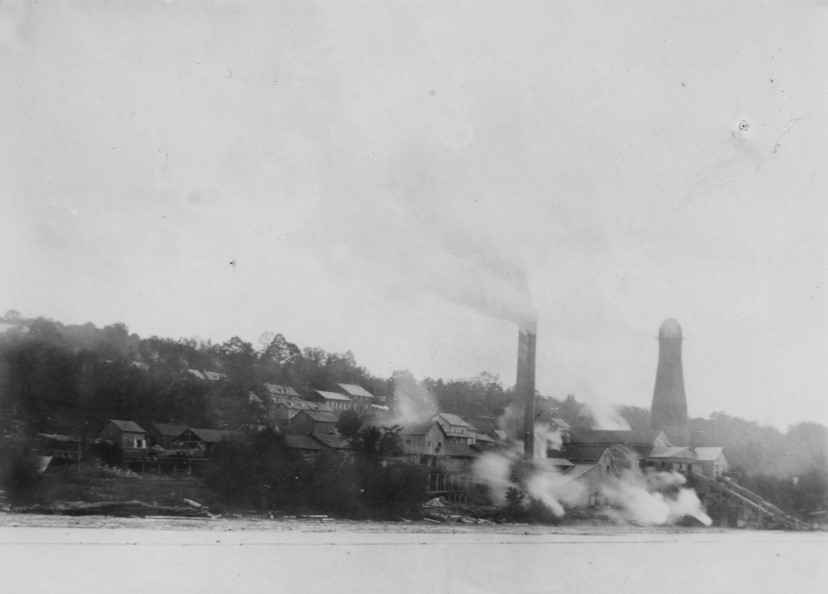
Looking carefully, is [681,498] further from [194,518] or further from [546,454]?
[194,518]

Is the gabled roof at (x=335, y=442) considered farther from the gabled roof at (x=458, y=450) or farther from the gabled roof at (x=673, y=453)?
the gabled roof at (x=673, y=453)

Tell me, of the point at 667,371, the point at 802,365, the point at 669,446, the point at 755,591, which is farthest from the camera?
the point at 669,446

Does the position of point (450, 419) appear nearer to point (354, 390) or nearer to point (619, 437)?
point (354, 390)

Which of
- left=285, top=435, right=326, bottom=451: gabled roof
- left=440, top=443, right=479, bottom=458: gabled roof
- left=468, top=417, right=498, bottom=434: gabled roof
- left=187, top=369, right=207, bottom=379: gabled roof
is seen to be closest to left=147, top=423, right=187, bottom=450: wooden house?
left=187, top=369, right=207, bottom=379: gabled roof

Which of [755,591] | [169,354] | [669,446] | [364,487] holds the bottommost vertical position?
[755,591]

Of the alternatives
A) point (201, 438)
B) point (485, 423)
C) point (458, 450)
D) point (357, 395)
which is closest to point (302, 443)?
point (357, 395)

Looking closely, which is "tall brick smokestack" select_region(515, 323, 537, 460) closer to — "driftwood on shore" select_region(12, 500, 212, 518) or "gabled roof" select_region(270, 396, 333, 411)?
"gabled roof" select_region(270, 396, 333, 411)


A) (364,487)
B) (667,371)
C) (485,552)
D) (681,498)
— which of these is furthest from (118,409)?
(681,498)
